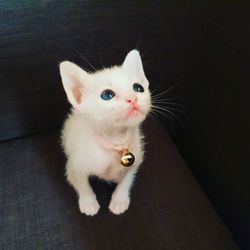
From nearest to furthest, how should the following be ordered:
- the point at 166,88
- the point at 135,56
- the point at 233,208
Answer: the point at 135,56 → the point at 233,208 → the point at 166,88

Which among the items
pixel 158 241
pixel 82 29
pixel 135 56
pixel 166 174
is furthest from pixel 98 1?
pixel 158 241

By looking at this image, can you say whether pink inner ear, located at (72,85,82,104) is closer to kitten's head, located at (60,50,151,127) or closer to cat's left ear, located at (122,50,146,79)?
kitten's head, located at (60,50,151,127)

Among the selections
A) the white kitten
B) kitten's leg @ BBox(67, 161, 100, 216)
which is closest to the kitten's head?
the white kitten

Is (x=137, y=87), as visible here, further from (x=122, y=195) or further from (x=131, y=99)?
(x=122, y=195)

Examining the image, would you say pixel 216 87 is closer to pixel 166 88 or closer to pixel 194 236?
pixel 166 88

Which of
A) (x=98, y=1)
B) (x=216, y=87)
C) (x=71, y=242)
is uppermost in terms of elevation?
(x=98, y=1)

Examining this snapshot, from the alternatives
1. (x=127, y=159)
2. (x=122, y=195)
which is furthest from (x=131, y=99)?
(x=122, y=195)

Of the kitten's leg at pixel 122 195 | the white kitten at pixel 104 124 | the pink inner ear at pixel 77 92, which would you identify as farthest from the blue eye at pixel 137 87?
the kitten's leg at pixel 122 195
